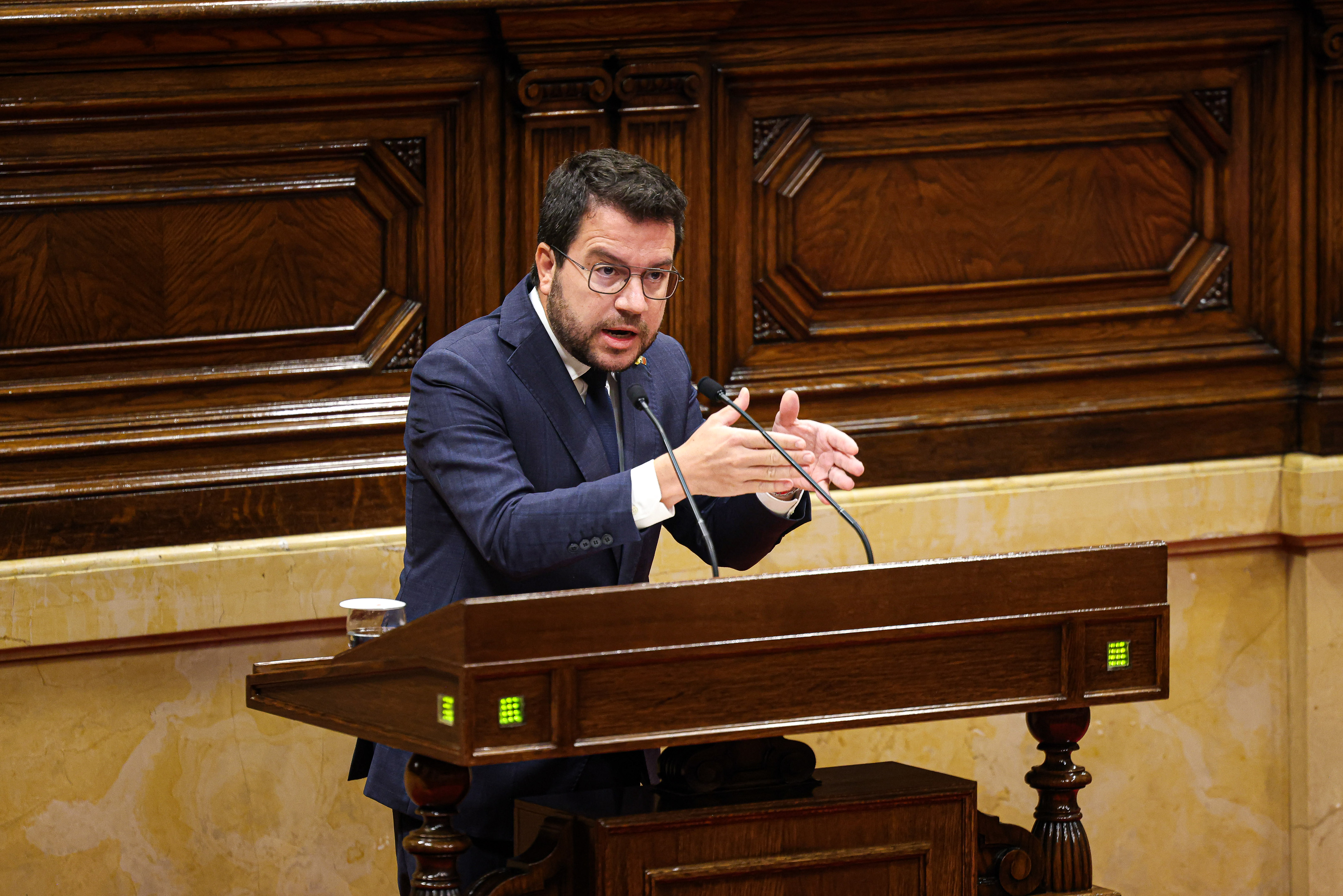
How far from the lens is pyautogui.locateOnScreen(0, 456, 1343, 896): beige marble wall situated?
3660mm

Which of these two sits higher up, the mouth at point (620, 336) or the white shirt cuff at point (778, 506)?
the mouth at point (620, 336)

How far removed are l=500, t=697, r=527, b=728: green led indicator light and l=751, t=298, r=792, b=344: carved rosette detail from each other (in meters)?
2.17

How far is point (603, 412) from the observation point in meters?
2.73

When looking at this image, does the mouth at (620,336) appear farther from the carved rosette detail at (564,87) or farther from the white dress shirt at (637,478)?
the carved rosette detail at (564,87)

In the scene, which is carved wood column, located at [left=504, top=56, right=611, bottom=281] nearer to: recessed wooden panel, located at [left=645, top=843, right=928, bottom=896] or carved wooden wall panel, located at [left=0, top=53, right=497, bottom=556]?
carved wooden wall panel, located at [left=0, top=53, right=497, bottom=556]

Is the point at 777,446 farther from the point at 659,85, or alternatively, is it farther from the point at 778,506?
the point at 659,85

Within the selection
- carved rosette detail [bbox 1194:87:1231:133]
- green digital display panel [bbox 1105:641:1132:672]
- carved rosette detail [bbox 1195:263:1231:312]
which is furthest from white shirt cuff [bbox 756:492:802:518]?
carved rosette detail [bbox 1194:87:1231:133]

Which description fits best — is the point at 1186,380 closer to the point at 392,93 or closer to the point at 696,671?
the point at 392,93

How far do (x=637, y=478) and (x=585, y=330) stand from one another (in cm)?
35

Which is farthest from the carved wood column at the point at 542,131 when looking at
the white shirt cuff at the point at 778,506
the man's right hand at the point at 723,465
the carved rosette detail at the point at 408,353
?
the man's right hand at the point at 723,465

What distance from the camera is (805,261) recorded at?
13.6ft

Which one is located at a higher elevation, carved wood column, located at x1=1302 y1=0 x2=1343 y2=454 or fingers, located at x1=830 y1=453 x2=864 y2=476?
carved wood column, located at x1=1302 y1=0 x2=1343 y2=454

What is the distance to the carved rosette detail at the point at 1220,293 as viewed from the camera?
4426 mm

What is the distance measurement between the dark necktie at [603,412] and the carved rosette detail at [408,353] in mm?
1239
